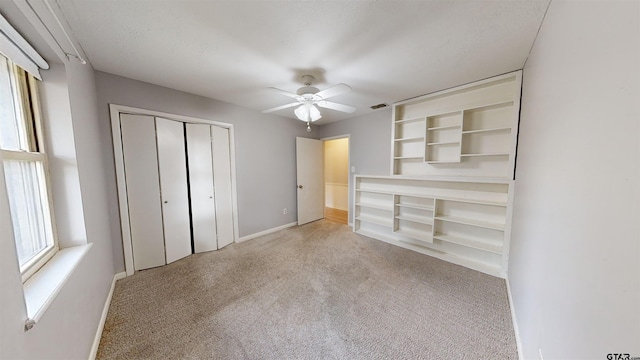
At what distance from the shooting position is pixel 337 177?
5758 millimetres

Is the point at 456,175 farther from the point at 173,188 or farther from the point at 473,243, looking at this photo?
the point at 173,188

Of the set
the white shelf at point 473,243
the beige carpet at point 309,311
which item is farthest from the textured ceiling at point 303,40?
the beige carpet at point 309,311

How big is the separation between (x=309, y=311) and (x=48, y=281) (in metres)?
1.65

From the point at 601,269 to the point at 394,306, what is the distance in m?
1.48

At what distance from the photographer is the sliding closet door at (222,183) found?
9.57 ft

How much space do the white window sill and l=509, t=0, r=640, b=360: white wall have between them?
2045mm

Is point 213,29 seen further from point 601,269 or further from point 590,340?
point 590,340

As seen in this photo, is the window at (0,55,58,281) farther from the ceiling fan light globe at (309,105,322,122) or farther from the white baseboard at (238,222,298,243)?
the white baseboard at (238,222,298,243)

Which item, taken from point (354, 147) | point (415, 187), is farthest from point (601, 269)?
point (354, 147)

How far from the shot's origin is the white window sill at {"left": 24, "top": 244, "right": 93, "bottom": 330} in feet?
2.77

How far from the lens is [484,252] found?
2.45 meters

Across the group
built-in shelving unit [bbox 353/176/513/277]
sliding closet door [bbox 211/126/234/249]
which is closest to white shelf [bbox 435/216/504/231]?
built-in shelving unit [bbox 353/176/513/277]

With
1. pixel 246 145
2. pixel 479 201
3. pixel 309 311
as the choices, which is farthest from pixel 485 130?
pixel 246 145

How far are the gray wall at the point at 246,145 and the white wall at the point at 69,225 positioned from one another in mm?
157
